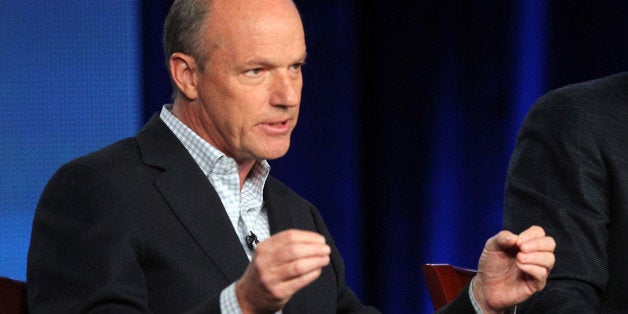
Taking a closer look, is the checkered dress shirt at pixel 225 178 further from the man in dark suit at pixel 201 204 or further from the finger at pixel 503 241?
the finger at pixel 503 241

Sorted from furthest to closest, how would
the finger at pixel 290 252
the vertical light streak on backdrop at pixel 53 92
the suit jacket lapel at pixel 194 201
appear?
1. the vertical light streak on backdrop at pixel 53 92
2. the suit jacket lapel at pixel 194 201
3. the finger at pixel 290 252

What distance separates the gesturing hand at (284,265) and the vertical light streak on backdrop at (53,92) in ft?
6.51

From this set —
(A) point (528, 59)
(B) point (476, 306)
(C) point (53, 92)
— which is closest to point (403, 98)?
(A) point (528, 59)

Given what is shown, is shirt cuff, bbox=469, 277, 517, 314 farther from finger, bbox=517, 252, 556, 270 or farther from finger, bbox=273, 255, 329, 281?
finger, bbox=273, 255, 329, 281

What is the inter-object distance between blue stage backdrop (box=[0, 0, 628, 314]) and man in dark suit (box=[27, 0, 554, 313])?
143 cm

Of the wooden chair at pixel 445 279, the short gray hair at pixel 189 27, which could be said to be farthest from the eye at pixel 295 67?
the wooden chair at pixel 445 279

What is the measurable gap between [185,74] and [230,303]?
61 centimetres

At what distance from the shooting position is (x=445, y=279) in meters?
2.07

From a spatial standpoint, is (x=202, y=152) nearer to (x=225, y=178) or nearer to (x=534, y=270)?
(x=225, y=178)

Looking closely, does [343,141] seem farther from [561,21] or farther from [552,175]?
[552,175]

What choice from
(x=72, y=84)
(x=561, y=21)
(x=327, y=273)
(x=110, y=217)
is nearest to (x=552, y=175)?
(x=327, y=273)

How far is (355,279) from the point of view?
380 cm

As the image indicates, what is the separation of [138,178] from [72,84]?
162 cm

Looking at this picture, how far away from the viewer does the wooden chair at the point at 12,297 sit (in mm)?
1708
